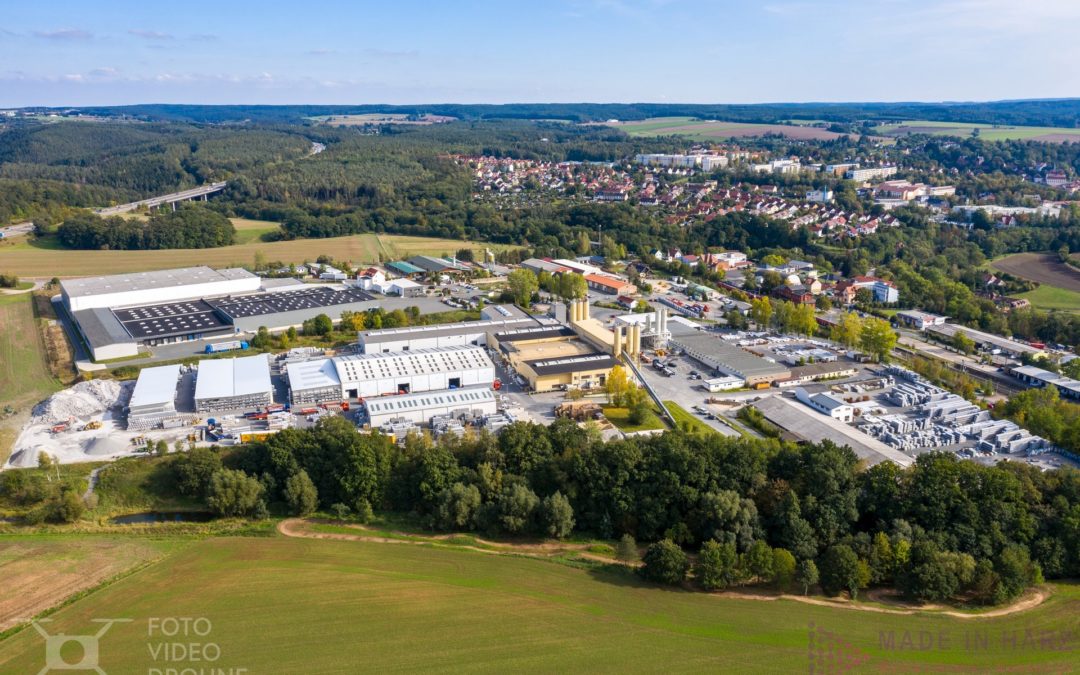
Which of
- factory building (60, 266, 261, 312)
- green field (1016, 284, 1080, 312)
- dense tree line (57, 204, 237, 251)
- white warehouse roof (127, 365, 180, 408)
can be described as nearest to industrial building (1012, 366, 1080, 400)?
green field (1016, 284, 1080, 312)

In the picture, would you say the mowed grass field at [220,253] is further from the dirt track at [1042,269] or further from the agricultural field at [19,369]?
the dirt track at [1042,269]

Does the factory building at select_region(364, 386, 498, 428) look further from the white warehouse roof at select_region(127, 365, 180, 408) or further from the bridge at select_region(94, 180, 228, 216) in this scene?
the bridge at select_region(94, 180, 228, 216)

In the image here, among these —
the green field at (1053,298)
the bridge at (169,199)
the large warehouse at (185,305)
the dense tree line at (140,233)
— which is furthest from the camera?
the bridge at (169,199)

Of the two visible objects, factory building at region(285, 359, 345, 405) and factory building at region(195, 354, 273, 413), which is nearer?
factory building at region(195, 354, 273, 413)

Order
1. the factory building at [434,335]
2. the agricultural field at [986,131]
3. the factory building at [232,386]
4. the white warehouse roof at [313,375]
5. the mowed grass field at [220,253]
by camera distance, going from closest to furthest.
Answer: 1. the factory building at [232,386]
2. the white warehouse roof at [313,375]
3. the factory building at [434,335]
4. the mowed grass field at [220,253]
5. the agricultural field at [986,131]

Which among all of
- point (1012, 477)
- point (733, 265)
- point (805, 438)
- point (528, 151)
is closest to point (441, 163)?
point (528, 151)

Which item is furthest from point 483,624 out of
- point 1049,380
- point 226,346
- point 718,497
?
point 1049,380

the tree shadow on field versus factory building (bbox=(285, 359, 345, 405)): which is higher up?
factory building (bbox=(285, 359, 345, 405))

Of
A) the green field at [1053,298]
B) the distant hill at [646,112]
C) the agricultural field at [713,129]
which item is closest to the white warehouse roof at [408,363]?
the green field at [1053,298]
